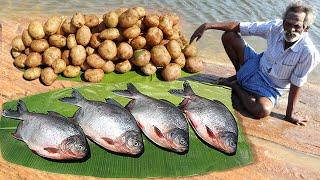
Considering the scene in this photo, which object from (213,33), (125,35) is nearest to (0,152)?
(125,35)

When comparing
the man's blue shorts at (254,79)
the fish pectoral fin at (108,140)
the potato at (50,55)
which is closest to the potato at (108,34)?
the potato at (50,55)

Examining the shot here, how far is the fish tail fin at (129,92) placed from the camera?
4480mm

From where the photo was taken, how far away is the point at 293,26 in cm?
435

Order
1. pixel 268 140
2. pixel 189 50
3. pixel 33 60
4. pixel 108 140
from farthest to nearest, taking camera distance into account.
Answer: pixel 189 50 → pixel 33 60 → pixel 268 140 → pixel 108 140

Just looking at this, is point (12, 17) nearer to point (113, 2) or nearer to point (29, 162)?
point (113, 2)

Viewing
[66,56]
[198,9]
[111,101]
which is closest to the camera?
[111,101]

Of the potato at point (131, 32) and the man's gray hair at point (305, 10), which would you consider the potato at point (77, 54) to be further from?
the man's gray hair at point (305, 10)

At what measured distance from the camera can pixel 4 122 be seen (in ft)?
13.3

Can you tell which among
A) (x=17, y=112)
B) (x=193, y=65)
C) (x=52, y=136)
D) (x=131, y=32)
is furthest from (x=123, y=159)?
(x=193, y=65)

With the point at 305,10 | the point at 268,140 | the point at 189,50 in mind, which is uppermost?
the point at 305,10

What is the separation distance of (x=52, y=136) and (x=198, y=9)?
651 cm

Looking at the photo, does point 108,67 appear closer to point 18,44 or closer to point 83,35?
point 83,35

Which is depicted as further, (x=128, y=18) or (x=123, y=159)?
(x=128, y=18)

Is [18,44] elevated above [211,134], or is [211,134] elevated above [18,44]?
[18,44]
